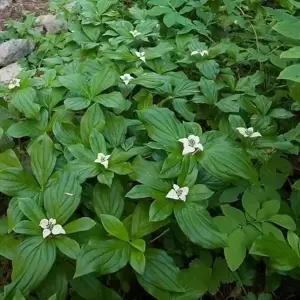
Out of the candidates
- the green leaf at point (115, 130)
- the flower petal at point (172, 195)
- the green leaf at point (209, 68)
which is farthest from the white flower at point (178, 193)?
the green leaf at point (209, 68)

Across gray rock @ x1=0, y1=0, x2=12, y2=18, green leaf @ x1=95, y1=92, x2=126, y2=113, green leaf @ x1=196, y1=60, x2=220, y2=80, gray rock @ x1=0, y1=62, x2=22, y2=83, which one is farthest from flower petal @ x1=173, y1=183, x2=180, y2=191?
gray rock @ x1=0, y1=0, x2=12, y2=18

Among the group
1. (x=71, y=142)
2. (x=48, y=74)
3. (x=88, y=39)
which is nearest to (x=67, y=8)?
(x=88, y=39)

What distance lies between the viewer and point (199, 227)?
149 centimetres

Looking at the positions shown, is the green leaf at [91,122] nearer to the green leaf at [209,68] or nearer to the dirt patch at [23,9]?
the green leaf at [209,68]

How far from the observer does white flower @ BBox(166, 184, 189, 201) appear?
5.09 ft

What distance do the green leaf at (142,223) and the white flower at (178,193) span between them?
0.09 meters

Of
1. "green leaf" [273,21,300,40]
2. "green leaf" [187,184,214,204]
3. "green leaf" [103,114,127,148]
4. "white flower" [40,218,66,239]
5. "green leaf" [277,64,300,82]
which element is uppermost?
"green leaf" [273,21,300,40]

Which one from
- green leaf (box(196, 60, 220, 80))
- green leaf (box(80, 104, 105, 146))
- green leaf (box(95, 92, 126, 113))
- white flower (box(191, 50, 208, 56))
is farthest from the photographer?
white flower (box(191, 50, 208, 56))

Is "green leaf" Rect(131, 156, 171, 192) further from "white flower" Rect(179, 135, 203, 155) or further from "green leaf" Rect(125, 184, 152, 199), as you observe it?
"white flower" Rect(179, 135, 203, 155)

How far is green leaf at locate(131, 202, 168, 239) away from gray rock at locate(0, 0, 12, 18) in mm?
3676

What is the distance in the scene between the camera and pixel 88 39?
3.16 metres

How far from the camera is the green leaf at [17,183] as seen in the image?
1641mm

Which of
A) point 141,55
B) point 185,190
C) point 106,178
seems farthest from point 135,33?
point 185,190

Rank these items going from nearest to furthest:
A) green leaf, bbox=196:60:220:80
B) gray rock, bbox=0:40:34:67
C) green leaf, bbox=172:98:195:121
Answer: green leaf, bbox=172:98:195:121 → green leaf, bbox=196:60:220:80 → gray rock, bbox=0:40:34:67
